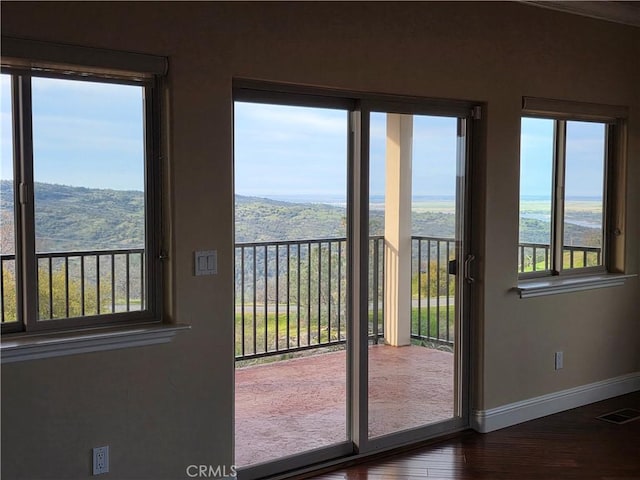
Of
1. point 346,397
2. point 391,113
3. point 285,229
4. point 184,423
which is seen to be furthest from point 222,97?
point 346,397

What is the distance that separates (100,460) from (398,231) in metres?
1.98

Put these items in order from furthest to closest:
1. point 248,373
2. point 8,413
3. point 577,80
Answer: point 577,80, point 248,373, point 8,413

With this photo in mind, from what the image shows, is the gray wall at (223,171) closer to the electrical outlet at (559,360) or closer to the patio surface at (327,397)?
the electrical outlet at (559,360)

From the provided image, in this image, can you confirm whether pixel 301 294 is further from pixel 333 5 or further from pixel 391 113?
pixel 333 5

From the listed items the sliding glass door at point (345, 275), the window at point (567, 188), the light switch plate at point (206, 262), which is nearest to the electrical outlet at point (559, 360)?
the window at point (567, 188)

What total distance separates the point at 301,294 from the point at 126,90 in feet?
4.61

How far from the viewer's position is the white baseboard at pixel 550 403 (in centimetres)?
424

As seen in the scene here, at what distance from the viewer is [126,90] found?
3.00m

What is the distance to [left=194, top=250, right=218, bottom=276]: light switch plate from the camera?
10.3 ft

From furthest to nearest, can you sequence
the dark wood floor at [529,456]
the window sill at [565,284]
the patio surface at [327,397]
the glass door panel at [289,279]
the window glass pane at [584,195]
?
the window glass pane at [584,195] → the window sill at [565,284] → the patio surface at [327,397] → the dark wood floor at [529,456] → the glass door panel at [289,279]

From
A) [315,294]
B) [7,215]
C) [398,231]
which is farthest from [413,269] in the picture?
[7,215]

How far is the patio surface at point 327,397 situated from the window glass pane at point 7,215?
1447 millimetres

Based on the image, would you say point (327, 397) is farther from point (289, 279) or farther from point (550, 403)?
point (550, 403)
